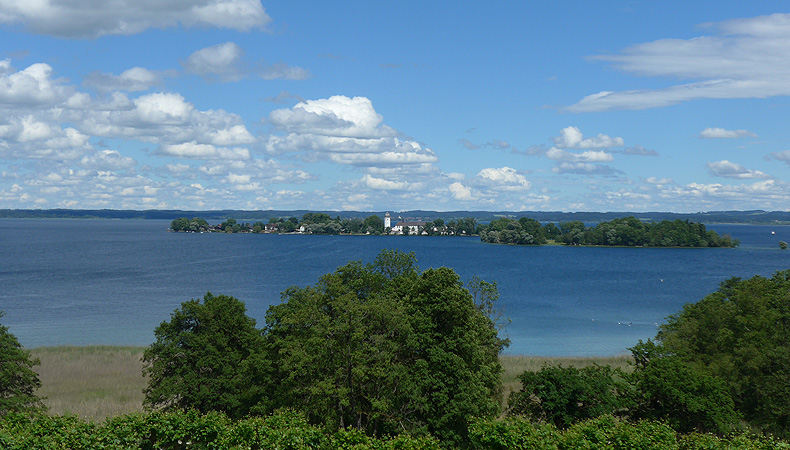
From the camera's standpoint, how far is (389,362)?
81.5ft

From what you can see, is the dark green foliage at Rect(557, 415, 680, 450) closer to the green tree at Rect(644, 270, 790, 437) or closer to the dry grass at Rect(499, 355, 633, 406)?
the green tree at Rect(644, 270, 790, 437)

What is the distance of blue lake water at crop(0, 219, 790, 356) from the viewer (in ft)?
212

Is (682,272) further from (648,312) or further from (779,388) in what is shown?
(779,388)

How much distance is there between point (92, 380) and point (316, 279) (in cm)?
5997

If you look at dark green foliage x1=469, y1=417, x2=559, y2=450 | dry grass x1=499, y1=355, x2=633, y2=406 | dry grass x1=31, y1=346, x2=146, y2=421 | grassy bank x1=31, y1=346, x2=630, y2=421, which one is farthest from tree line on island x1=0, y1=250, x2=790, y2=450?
dry grass x1=499, y1=355, x2=633, y2=406

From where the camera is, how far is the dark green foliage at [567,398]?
2553 centimetres

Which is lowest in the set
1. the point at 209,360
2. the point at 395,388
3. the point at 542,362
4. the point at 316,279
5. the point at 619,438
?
the point at 542,362

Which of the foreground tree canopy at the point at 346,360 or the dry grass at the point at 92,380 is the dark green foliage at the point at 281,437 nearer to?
the foreground tree canopy at the point at 346,360

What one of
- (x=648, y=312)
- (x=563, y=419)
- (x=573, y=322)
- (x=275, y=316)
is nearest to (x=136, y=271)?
(x=573, y=322)

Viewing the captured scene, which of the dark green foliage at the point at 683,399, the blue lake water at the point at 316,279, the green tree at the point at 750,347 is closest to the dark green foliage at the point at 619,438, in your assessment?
the dark green foliage at the point at 683,399

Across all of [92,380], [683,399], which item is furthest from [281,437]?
[92,380]

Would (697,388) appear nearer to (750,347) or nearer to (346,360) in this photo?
(750,347)

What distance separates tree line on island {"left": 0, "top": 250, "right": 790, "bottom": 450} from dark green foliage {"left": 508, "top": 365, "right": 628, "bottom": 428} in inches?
2.4

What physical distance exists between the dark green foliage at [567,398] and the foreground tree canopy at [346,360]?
6.28 ft
